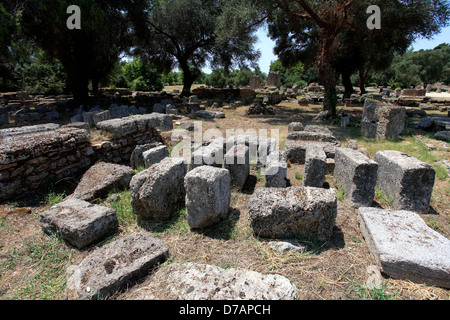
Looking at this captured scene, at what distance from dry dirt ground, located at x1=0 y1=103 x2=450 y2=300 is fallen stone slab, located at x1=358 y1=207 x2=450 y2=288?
89 millimetres

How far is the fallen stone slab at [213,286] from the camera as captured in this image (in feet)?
6.51

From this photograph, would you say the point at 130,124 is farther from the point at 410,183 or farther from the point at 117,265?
the point at 410,183

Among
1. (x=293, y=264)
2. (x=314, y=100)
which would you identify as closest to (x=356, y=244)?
(x=293, y=264)

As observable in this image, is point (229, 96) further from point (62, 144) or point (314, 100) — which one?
point (62, 144)

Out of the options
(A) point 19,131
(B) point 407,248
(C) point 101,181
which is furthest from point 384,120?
(A) point 19,131

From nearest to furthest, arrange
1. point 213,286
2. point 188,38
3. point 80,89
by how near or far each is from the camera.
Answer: point 213,286 < point 80,89 < point 188,38

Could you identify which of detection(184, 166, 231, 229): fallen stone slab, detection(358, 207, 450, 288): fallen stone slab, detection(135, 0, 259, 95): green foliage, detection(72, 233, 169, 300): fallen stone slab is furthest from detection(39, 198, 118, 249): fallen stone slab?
detection(135, 0, 259, 95): green foliage

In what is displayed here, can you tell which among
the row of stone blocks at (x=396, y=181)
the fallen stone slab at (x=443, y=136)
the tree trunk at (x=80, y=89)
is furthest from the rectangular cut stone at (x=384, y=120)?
the tree trunk at (x=80, y=89)

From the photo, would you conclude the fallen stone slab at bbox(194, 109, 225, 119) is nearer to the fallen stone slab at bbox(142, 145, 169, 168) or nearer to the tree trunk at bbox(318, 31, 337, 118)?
the tree trunk at bbox(318, 31, 337, 118)

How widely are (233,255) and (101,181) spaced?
2758mm

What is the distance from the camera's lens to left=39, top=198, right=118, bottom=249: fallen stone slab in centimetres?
288

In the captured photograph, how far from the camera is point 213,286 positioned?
204 centimetres
